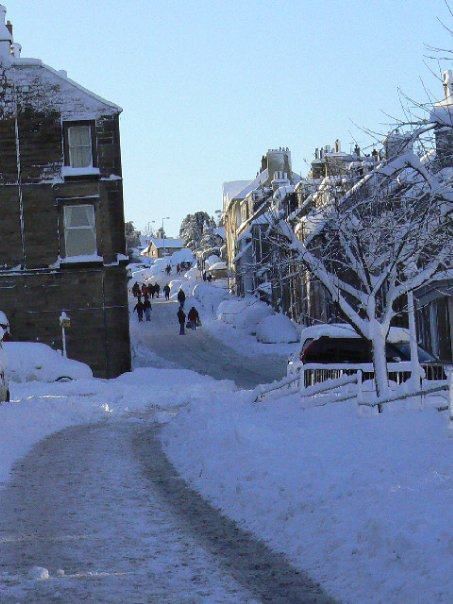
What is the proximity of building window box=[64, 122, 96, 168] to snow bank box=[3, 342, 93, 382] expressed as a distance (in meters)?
8.29

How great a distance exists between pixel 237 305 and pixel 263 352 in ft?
58.4

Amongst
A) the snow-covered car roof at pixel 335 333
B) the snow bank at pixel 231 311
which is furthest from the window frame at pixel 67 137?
the snow bank at pixel 231 311

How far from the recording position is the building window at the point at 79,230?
142 feet

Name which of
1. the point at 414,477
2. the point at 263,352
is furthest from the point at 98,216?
the point at 414,477

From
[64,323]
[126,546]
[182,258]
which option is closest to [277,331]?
[64,323]

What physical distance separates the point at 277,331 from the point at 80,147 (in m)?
20.3

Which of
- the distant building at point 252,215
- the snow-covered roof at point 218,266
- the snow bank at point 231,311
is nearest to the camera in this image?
the snow bank at point 231,311

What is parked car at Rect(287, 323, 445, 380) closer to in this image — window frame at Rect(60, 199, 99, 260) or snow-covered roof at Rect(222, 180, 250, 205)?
window frame at Rect(60, 199, 99, 260)

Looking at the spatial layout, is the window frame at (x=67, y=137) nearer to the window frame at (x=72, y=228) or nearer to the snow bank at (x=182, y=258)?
the window frame at (x=72, y=228)

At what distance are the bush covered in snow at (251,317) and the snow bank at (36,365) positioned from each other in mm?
29349

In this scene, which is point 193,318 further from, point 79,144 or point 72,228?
point 79,144

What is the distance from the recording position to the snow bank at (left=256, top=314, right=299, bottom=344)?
60.3 m

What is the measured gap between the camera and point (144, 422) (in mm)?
24734

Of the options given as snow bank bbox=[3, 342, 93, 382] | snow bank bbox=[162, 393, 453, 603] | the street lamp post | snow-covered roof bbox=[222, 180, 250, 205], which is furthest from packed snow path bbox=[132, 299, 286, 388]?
snow-covered roof bbox=[222, 180, 250, 205]
